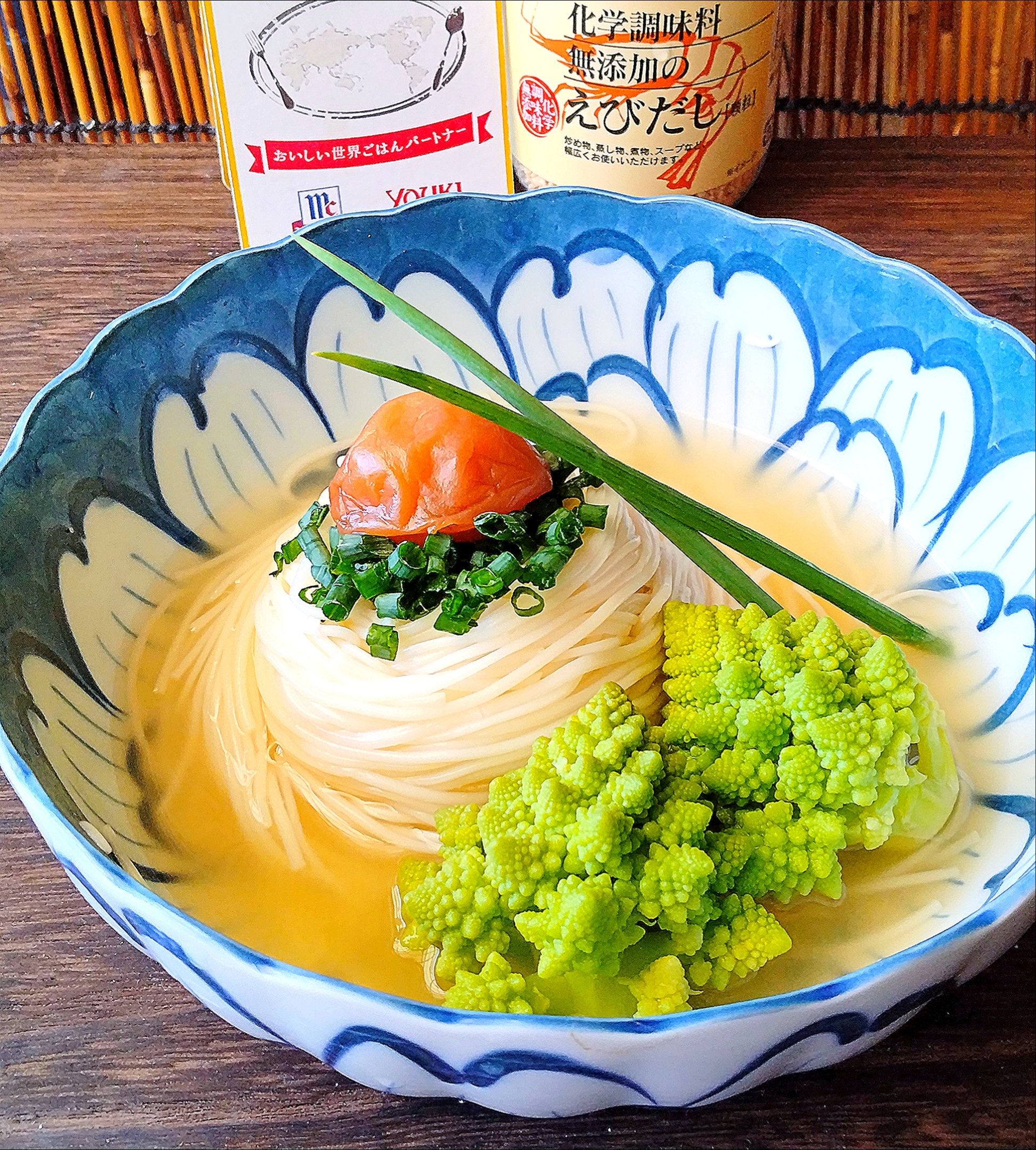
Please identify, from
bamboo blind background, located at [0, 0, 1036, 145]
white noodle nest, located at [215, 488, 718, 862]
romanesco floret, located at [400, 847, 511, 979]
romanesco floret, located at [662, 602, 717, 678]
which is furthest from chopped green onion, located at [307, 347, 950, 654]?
bamboo blind background, located at [0, 0, 1036, 145]

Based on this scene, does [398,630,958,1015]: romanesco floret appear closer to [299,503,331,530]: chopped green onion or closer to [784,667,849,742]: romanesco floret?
[784,667,849,742]: romanesco floret

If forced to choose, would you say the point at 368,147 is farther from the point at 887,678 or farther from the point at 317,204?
the point at 887,678

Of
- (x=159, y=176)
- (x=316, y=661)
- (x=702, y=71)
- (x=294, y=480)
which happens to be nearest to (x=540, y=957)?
(x=316, y=661)

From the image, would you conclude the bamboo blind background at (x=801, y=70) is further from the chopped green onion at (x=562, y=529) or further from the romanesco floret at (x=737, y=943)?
the romanesco floret at (x=737, y=943)

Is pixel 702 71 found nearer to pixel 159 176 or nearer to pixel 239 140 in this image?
pixel 239 140

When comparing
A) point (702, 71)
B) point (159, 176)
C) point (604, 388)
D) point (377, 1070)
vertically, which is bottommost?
point (377, 1070)

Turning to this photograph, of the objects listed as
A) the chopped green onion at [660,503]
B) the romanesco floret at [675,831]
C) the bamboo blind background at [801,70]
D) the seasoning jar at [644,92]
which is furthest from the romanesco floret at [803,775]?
the bamboo blind background at [801,70]

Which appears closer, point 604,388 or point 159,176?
point 604,388
